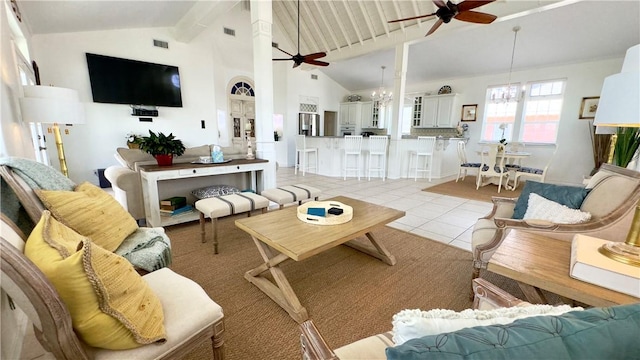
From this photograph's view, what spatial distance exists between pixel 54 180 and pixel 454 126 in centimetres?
865

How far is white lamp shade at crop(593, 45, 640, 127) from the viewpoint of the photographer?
3.17 feet

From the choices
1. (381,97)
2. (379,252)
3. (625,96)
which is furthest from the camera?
(381,97)

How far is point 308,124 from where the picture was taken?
8.92 meters

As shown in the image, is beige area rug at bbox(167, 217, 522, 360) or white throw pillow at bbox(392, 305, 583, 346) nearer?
white throw pillow at bbox(392, 305, 583, 346)

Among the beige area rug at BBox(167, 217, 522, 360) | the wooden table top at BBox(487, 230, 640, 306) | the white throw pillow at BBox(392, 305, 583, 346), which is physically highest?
the white throw pillow at BBox(392, 305, 583, 346)

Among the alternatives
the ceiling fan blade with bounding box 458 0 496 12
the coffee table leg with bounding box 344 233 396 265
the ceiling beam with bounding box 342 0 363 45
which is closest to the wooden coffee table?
the coffee table leg with bounding box 344 233 396 265

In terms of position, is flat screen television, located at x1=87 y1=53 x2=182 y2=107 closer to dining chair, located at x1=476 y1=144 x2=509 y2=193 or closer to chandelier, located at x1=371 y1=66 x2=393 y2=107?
chandelier, located at x1=371 y1=66 x2=393 y2=107

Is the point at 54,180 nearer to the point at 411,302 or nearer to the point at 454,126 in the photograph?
the point at 411,302

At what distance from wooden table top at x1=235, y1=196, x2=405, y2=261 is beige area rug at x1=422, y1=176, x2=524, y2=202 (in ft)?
10.9

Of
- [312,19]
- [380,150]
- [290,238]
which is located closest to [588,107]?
[380,150]

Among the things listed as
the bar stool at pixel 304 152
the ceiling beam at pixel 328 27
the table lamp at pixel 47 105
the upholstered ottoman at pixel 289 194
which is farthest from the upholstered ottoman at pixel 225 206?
the ceiling beam at pixel 328 27

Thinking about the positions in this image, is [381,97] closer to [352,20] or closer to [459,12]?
[352,20]

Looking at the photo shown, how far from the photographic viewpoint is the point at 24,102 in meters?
2.10

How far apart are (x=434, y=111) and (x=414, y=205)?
16.9 feet
